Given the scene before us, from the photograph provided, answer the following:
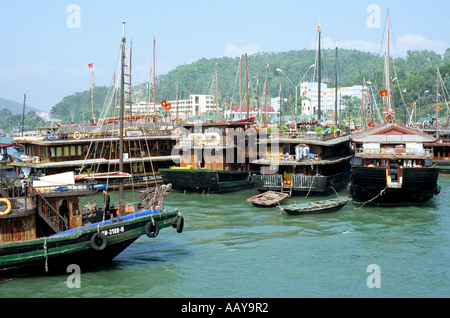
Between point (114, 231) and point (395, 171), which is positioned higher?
point (395, 171)

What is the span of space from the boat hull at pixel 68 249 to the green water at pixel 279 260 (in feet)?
1.42

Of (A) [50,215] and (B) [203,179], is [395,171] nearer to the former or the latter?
(B) [203,179]

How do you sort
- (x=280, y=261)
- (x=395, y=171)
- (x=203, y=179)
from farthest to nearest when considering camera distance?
(x=203, y=179) → (x=395, y=171) → (x=280, y=261)

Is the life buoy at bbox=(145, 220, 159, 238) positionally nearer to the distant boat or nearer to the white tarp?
the white tarp

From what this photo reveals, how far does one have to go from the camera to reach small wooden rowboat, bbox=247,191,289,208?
30484mm

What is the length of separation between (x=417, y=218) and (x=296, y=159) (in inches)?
400

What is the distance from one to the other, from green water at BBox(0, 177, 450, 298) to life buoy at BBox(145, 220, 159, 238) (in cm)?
130

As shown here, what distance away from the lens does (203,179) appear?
1443 inches

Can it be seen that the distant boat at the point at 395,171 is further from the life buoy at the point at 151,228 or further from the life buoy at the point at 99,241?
the life buoy at the point at 99,241

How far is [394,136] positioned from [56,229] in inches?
919

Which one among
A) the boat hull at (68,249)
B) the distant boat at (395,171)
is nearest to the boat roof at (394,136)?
the distant boat at (395,171)

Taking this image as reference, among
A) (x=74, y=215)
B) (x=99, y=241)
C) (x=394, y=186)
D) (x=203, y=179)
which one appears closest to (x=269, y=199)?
(x=203, y=179)

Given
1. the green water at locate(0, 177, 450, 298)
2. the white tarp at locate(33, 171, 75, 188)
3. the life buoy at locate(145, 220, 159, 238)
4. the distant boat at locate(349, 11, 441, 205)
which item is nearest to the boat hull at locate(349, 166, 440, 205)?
the distant boat at locate(349, 11, 441, 205)
